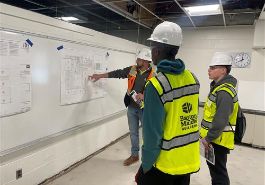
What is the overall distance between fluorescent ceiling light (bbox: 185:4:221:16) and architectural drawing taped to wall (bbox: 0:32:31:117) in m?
2.65

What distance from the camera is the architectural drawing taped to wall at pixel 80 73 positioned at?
8.93 feet

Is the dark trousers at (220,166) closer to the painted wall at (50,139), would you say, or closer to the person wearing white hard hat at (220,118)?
the person wearing white hard hat at (220,118)

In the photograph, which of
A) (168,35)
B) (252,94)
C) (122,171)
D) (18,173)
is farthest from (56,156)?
(252,94)

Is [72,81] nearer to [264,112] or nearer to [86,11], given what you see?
[86,11]

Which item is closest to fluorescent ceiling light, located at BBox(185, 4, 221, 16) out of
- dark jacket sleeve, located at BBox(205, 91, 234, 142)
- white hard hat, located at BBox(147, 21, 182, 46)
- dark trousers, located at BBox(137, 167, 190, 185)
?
dark jacket sleeve, located at BBox(205, 91, 234, 142)

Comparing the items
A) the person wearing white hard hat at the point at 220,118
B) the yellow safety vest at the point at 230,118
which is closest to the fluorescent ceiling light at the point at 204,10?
the person wearing white hard hat at the point at 220,118

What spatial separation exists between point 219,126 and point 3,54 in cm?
185

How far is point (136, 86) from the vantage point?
3.19 metres

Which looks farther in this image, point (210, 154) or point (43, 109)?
point (43, 109)

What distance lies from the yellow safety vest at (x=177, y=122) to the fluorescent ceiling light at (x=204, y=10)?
2594 millimetres

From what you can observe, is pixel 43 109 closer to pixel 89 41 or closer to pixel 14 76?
pixel 14 76

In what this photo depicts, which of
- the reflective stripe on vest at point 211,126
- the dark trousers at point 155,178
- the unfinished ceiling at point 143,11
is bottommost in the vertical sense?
the dark trousers at point 155,178

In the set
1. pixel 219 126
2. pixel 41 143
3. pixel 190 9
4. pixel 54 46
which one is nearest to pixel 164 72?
pixel 219 126

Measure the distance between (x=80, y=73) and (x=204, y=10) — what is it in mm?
2292
